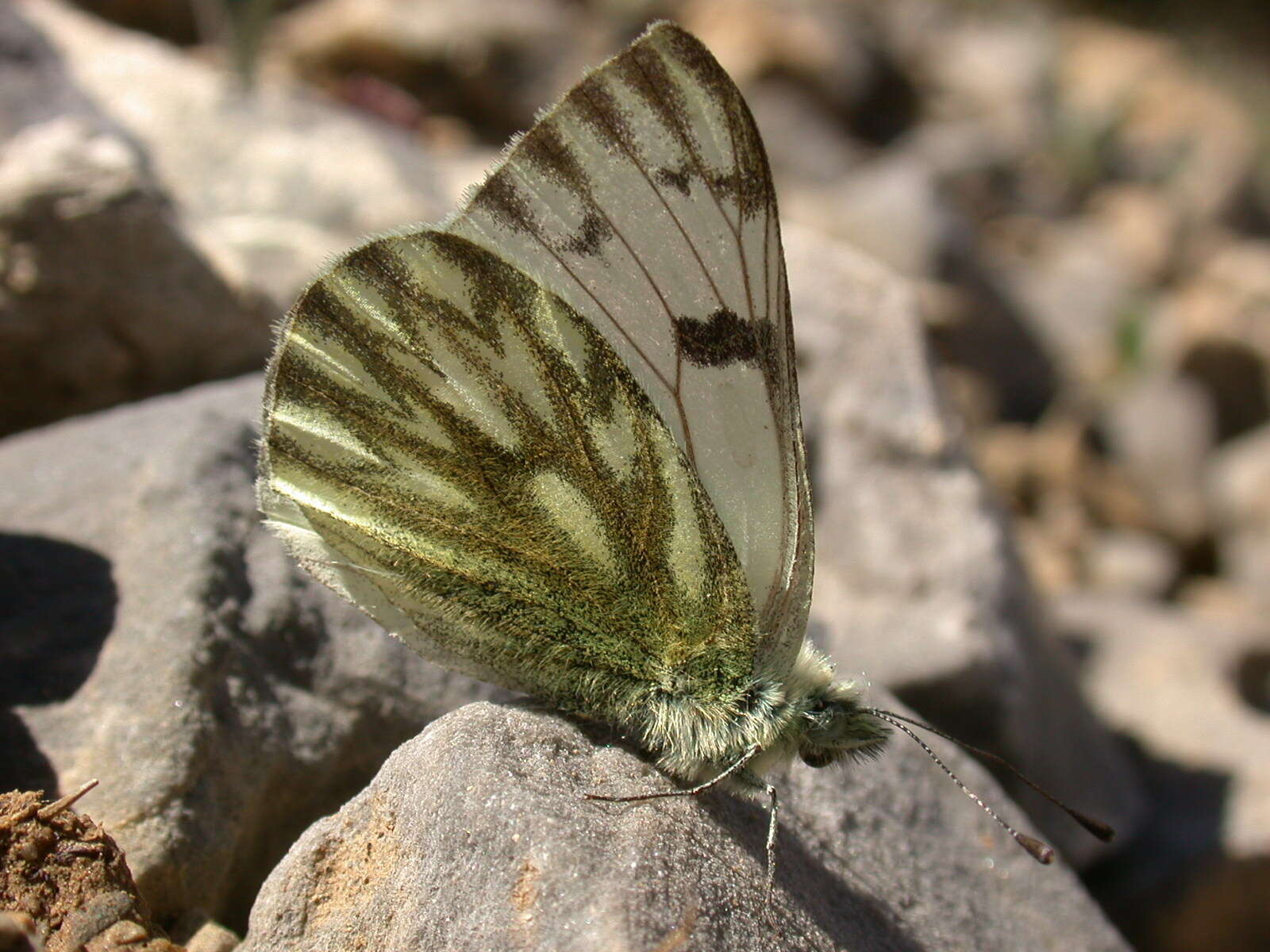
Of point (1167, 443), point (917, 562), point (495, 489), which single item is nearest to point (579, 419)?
point (495, 489)

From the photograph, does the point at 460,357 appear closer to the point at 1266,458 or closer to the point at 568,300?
the point at 568,300

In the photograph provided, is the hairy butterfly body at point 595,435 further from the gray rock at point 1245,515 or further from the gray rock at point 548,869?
the gray rock at point 1245,515

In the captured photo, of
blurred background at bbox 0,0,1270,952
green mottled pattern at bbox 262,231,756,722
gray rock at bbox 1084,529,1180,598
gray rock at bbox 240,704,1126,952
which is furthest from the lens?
gray rock at bbox 1084,529,1180,598

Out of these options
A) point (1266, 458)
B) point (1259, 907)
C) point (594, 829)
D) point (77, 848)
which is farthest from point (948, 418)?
point (1266, 458)

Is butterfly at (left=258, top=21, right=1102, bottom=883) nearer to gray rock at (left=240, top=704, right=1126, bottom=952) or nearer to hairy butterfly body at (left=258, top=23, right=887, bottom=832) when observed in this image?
hairy butterfly body at (left=258, top=23, right=887, bottom=832)

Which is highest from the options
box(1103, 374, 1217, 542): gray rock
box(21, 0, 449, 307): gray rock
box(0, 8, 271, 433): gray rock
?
box(0, 8, 271, 433): gray rock

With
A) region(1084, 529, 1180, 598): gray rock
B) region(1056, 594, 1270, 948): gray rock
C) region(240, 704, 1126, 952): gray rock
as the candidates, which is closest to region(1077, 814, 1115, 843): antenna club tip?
region(240, 704, 1126, 952): gray rock
